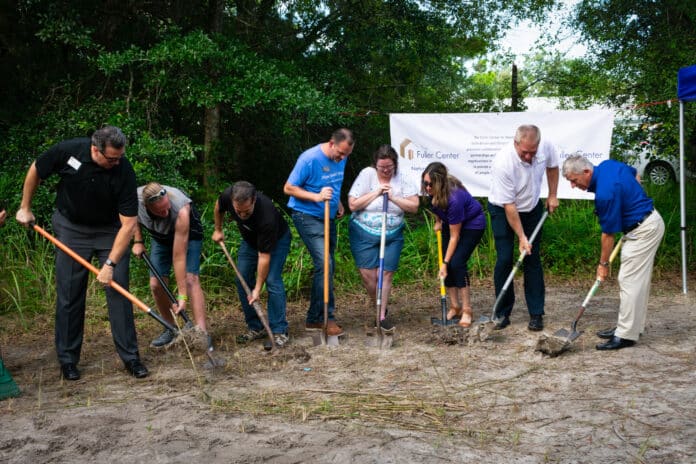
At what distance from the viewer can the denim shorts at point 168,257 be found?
5.42 meters

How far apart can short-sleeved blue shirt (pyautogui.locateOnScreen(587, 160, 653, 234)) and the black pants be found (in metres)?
3.53

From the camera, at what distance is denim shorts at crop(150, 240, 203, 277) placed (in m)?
5.42

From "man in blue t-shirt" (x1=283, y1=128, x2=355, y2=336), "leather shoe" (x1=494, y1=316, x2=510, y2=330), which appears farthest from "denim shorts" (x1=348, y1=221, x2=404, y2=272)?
"leather shoe" (x1=494, y1=316, x2=510, y2=330)

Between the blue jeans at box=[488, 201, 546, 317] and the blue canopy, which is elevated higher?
the blue canopy

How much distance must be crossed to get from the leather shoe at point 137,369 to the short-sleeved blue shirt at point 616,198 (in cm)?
352

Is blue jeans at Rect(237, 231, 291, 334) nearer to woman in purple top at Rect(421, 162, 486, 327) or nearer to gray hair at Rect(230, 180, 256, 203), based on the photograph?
gray hair at Rect(230, 180, 256, 203)

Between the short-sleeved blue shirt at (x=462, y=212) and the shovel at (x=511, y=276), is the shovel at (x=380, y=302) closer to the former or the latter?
the short-sleeved blue shirt at (x=462, y=212)

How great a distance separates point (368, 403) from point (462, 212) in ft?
7.03

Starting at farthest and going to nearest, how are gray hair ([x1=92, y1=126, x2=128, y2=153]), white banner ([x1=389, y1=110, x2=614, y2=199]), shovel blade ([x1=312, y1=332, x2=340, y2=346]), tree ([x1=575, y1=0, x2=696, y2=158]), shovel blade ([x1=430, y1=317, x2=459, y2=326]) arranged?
1. tree ([x1=575, y1=0, x2=696, y2=158])
2. white banner ([x1=389, y1=110, x2=614, y2=199])
3. shovel blade ([x1=430, y1=317, x2=459, y2=326])
4. shovel blade ([x1=312, y1=332, x2=340, y2=346])
5. gray hair ([x1=92, y1=126, x2=128, y2=153])

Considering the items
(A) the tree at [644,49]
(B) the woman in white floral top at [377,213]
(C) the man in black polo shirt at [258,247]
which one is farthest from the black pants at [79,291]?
(A) the tree at [644,49]

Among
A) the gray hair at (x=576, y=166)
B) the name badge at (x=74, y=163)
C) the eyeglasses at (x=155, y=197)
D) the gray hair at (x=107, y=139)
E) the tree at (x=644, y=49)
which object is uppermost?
the tree at (x=644, y=49)

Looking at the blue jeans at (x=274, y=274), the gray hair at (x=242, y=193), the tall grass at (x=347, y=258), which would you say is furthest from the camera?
the tall grass at (x=347, y=258)

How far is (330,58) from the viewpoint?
33.1 ft

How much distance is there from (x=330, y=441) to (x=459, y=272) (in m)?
2.75
